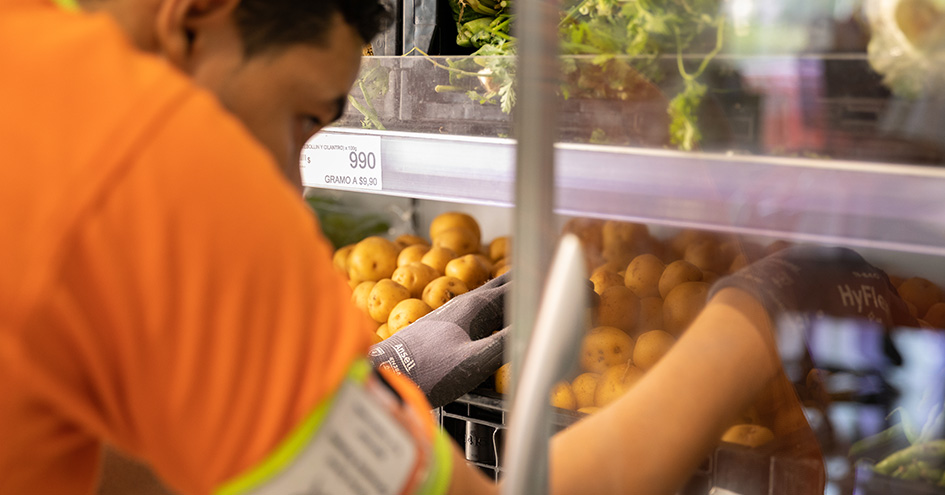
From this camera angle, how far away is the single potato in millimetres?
1847

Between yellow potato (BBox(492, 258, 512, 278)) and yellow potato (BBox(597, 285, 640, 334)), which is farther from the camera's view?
yellow potato (BBox(492, 258, 512, 278))

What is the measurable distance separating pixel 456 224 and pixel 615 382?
51.8 inches

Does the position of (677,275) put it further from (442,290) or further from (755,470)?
(442,290)

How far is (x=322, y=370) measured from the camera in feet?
1.56

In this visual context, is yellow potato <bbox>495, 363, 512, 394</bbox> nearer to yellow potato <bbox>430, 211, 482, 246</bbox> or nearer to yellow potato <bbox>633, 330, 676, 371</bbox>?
yellow potato <bbox>633, 330, 676, 371</bbox>

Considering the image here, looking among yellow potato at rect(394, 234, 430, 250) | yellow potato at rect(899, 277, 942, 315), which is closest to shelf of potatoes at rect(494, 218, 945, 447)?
yellow potato at rect(899, 277, 942, 315)

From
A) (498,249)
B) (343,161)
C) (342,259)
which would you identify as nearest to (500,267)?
(498,249)

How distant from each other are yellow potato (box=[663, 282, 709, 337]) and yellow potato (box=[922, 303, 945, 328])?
0.67 ft

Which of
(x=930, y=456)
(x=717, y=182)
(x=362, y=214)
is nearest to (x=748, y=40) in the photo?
(x=717, y=182)

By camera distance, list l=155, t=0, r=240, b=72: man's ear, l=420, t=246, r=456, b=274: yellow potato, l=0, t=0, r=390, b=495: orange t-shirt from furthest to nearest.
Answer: l=420, t=246, r=456, b=274: yellow potato, l=155, t=0, r=240, b=72: man's ear, l=0, t=0, r=390, b=495: orange t-shirt

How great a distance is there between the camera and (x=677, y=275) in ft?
2.62

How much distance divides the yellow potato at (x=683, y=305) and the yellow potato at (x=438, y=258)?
1175 millimetres

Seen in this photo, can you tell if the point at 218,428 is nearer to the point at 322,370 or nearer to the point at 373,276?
the point at 322,370

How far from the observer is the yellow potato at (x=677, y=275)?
79 cm
